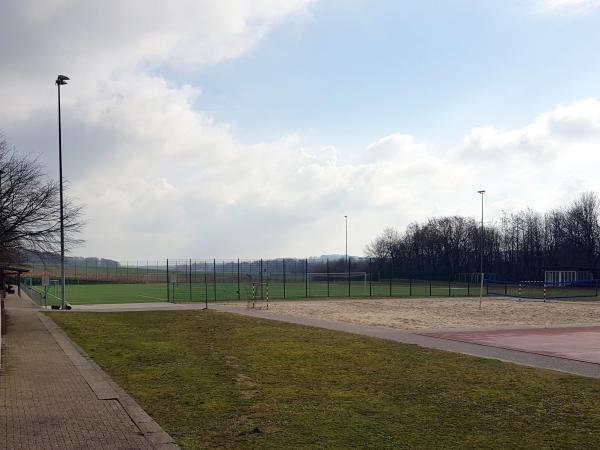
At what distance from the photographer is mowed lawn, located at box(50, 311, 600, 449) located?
6945 mm

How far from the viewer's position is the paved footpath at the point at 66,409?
6.55 m

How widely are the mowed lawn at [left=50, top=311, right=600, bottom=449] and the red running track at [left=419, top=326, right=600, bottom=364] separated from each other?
311 cm

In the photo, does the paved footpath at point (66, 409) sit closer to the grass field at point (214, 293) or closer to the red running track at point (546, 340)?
the red running track at point (546, 340)

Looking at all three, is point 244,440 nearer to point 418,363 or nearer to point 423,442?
point 423,442

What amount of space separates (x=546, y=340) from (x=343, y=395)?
1174 centimetres

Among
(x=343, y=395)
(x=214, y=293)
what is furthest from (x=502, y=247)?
(x=343, y=395)

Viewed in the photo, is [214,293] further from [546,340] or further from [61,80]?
[546,340]

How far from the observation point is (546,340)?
18.7 m

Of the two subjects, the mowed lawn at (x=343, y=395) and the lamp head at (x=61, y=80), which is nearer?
the mowed lawn at (x=343, y=395)

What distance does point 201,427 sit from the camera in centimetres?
727

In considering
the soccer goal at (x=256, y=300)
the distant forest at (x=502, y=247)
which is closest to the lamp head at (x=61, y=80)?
the soccer goal at (x=256, y=300)

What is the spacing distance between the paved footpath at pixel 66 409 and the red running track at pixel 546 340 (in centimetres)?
1088

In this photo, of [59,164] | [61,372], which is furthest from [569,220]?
[61,372]

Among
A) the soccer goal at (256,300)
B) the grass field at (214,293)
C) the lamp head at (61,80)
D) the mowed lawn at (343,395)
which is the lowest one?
the grass field at (214,293)
